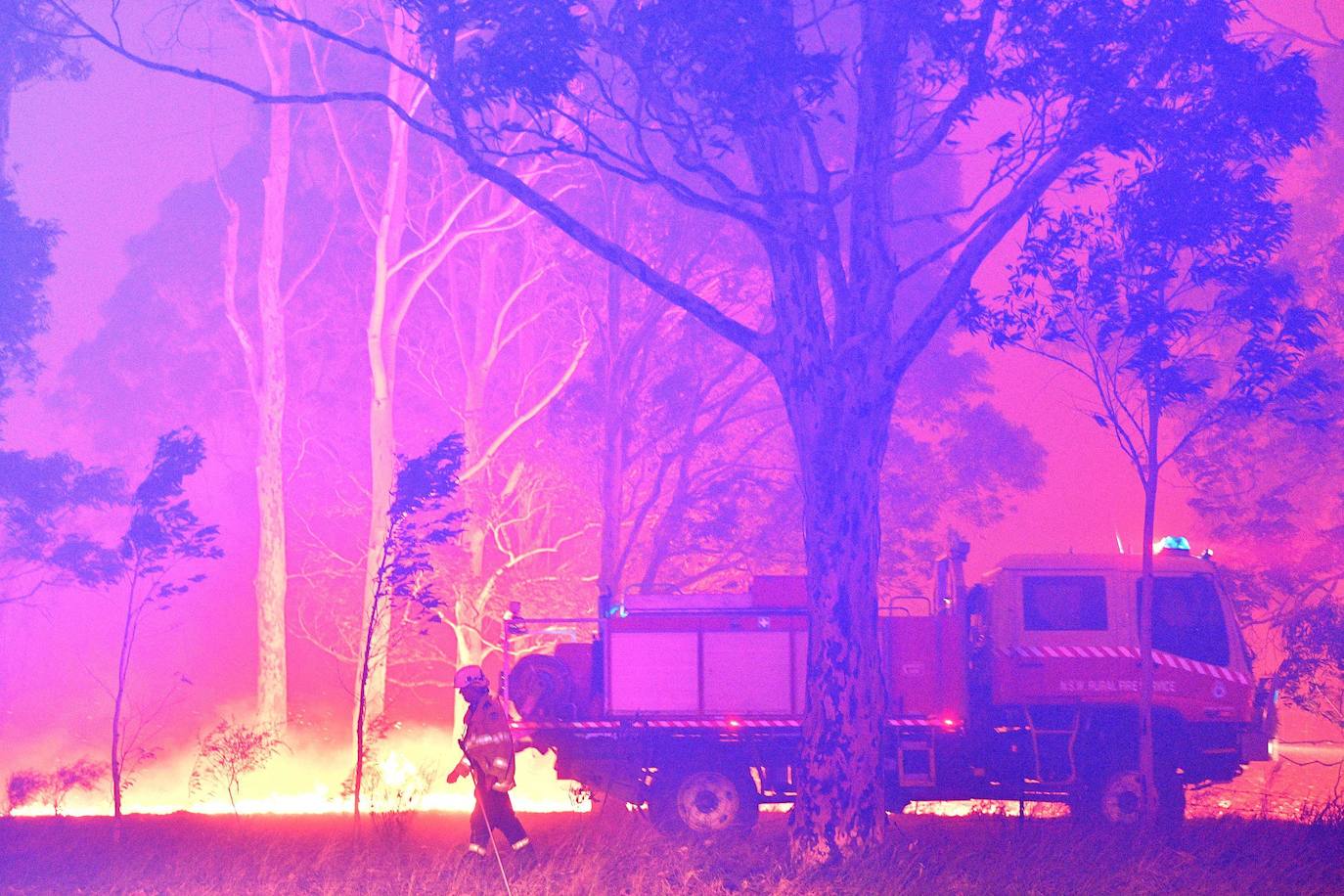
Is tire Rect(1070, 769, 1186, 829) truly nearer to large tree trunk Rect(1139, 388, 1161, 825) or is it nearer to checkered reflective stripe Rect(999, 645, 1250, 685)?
large tree trunk Rect(1139, 388, 1161, 825)

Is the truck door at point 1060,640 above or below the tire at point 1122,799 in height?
above

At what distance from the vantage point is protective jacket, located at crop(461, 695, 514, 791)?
41.6 feet

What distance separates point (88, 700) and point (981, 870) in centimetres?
3896

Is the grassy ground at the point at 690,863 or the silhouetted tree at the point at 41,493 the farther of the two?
the silhouetted tree at the point at 41,493

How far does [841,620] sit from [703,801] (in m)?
3.11

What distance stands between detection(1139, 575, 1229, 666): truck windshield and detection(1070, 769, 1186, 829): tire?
1.25 m

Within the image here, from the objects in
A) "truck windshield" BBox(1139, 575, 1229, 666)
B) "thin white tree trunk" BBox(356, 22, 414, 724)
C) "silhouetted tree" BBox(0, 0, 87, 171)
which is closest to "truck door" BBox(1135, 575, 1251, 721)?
"truck windshield" BBox(1139, 575, 1229, 666)

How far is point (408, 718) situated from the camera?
40.6 metres

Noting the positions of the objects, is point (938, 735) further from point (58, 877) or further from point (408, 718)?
point (408, 718)

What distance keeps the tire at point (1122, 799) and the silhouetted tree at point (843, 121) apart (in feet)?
10.3

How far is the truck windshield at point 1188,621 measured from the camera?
15195 millimetres

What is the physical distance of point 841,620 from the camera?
1284 cm

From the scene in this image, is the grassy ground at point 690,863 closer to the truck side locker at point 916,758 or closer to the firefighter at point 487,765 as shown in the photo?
the firefighter at point 487,765

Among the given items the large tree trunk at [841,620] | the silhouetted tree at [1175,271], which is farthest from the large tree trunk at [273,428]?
the large tree trunk at [841,620]
